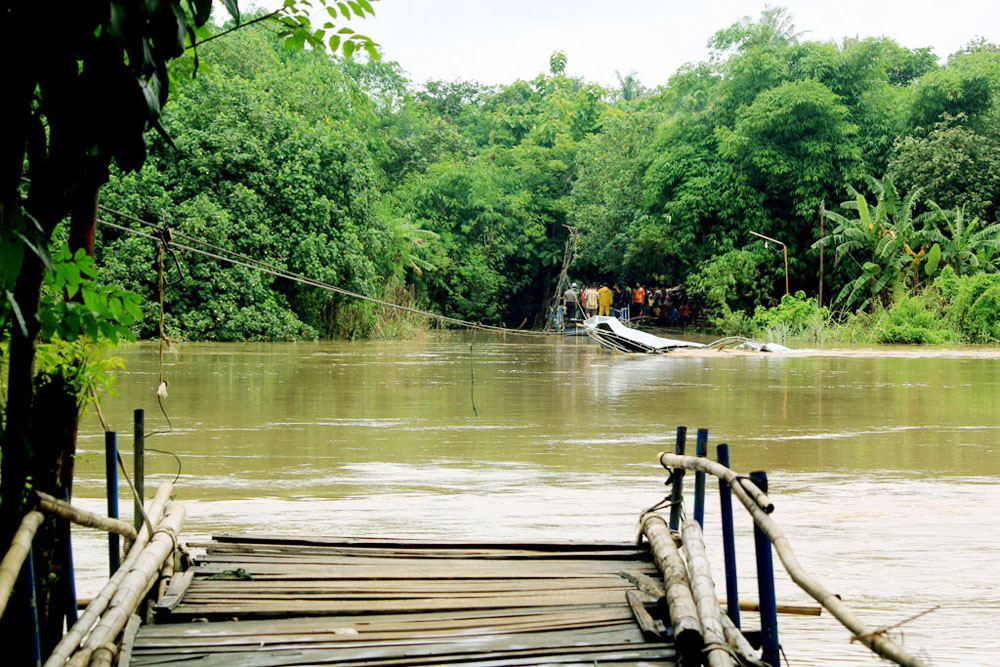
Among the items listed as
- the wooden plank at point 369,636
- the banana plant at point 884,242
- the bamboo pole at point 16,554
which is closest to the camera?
the bamboo pole at point 16,554

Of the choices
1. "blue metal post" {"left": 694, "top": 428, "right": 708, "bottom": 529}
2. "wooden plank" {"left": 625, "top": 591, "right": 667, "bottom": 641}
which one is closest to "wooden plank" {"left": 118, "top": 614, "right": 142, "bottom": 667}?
"wooden plank" {"left": 625, "top": 591, "right": 667, "bottom": 641}

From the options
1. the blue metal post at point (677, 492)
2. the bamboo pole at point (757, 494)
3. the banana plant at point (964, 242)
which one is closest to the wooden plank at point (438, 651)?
the bamboo pole at point (757, 494)

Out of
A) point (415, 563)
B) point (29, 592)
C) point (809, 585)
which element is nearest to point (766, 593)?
point (809, 585)

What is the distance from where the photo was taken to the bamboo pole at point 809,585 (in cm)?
230

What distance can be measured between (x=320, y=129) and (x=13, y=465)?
26.4 meters

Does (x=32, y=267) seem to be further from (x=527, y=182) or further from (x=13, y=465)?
(x=527, y=182)

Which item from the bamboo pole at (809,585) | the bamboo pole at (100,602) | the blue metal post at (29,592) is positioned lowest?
the bamboo pole at (100,602)

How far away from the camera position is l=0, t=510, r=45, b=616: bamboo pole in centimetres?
273

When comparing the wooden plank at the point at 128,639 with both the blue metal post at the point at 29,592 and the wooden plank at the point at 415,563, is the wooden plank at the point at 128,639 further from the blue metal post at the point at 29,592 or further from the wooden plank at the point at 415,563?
the wooden plank at the point at 415,563

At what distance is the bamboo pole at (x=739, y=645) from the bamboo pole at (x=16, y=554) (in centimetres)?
219

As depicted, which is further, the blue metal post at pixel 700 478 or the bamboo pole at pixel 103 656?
the blue metal post at pixel 700 478

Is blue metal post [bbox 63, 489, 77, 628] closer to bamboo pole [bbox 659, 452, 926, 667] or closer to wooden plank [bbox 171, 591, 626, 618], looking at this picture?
wooden plank [bbox 171, 591, 626, 618]

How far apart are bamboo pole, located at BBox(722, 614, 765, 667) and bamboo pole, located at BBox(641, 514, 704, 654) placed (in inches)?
4.5

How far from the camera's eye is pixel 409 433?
11430mm
